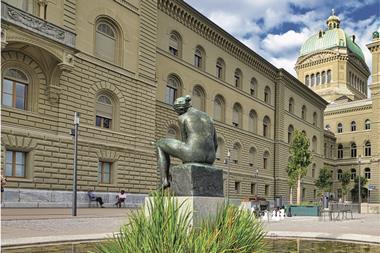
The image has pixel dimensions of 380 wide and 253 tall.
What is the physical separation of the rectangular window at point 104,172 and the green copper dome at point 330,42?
75.2 meters

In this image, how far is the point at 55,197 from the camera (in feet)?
79.6

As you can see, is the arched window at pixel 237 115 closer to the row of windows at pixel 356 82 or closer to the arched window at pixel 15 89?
the arched window at pixel 15 89

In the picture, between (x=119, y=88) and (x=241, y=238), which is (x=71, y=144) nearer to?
(x=119, y=88)

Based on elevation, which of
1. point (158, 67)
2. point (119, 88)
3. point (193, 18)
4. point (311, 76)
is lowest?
point (119, 88)

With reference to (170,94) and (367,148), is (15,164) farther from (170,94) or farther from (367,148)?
(367,148)

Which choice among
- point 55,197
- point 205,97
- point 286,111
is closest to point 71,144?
point 55,197

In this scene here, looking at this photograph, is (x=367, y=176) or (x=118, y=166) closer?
(x=118, y=166)

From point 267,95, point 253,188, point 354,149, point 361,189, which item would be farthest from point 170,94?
point 354,149

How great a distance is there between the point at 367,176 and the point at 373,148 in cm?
656

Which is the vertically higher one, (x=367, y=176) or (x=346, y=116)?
(x=346, y=116)

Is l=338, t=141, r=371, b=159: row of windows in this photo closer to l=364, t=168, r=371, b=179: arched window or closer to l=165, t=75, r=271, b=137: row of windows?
l=364, t=168, r=371, b=179: arched window

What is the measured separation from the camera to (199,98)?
42.7 meters

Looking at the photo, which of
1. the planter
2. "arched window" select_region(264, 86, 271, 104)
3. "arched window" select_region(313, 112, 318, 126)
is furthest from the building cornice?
the planter

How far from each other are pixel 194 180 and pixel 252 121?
4503 centimetres
